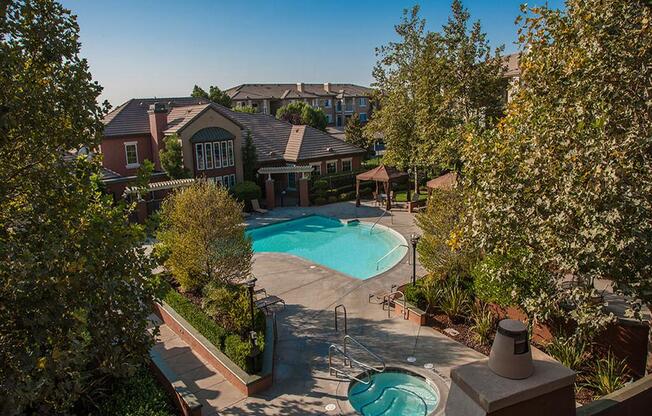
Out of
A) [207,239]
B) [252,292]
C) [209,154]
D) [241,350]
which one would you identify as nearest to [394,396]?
[241,350]

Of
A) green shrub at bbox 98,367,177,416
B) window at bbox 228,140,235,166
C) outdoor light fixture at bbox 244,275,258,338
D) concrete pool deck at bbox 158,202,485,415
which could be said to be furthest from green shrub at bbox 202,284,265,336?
window at bbox 228,140,235,166

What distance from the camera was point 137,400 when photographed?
9477mm

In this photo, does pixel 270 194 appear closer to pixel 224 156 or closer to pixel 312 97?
pixel 224 156

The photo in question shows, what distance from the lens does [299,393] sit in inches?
467

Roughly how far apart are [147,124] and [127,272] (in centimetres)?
3062

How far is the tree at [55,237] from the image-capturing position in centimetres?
575

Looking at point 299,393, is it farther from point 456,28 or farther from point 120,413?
point 456,28

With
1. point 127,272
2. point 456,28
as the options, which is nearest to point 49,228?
point 127,272

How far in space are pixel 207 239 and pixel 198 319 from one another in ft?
10.4

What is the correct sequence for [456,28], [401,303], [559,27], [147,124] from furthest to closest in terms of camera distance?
[147,124], [456,28], [401,303], [559,27]

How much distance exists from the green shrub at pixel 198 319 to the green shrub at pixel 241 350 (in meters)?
0.50

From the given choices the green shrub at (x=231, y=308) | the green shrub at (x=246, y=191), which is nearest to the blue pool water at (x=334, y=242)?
the green shrub at (x=246, y=191)

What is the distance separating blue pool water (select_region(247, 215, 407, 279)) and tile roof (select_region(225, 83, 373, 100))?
47.9 metres

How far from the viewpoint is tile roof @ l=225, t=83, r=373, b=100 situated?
76.6m
